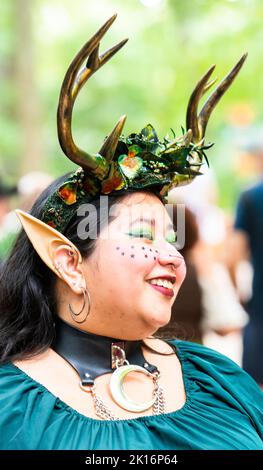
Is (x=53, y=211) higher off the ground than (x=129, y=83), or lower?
lower

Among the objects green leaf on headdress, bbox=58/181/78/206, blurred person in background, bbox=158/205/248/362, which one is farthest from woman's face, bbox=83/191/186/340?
blurred person in background, bbox=158/205/248/362

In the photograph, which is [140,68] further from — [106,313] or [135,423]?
[135,423]

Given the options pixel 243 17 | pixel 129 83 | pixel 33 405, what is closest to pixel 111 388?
pixel 33 405

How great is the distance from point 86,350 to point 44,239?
37cm

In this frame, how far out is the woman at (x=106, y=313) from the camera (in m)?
2.37

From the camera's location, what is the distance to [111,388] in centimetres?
248

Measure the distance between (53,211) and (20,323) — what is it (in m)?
0.37

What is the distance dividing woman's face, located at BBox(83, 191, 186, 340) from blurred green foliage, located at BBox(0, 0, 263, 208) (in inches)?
282

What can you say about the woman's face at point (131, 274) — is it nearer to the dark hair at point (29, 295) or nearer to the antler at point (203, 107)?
the dark hair at point (29, 295)

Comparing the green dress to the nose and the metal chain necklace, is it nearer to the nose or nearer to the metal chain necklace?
the metal chain necklace

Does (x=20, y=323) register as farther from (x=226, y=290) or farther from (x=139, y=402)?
(x=226, y=290)

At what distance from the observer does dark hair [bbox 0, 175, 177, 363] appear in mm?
2549

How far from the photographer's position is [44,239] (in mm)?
2574

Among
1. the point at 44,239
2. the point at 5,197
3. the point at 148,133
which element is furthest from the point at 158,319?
the point at 5,197
